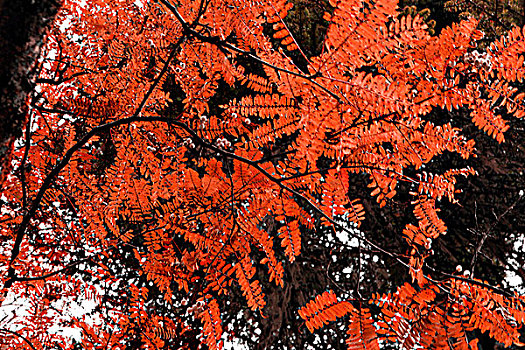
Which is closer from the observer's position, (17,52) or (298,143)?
(17,52)

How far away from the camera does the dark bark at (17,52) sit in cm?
80

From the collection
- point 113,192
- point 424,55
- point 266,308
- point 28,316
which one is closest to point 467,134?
point 266,308

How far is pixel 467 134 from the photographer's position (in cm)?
528

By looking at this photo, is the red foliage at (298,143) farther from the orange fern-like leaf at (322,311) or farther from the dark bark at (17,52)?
A: the dark bark at (17,52)

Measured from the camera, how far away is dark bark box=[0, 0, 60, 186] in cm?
80

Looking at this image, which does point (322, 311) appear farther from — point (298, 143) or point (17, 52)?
point (17, 52)

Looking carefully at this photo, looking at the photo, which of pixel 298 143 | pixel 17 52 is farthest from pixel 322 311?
pixel 17 52

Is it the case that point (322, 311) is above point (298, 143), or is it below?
below

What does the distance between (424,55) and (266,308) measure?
389 centimetres

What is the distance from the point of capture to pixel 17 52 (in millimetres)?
818

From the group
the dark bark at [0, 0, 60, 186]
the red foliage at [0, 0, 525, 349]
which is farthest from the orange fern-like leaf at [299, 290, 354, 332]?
the dark bark at [0, 0, 60, 186]

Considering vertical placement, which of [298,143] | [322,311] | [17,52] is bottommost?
[322,311]

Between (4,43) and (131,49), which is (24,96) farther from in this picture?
(131,49)

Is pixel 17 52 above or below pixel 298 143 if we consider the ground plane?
above
